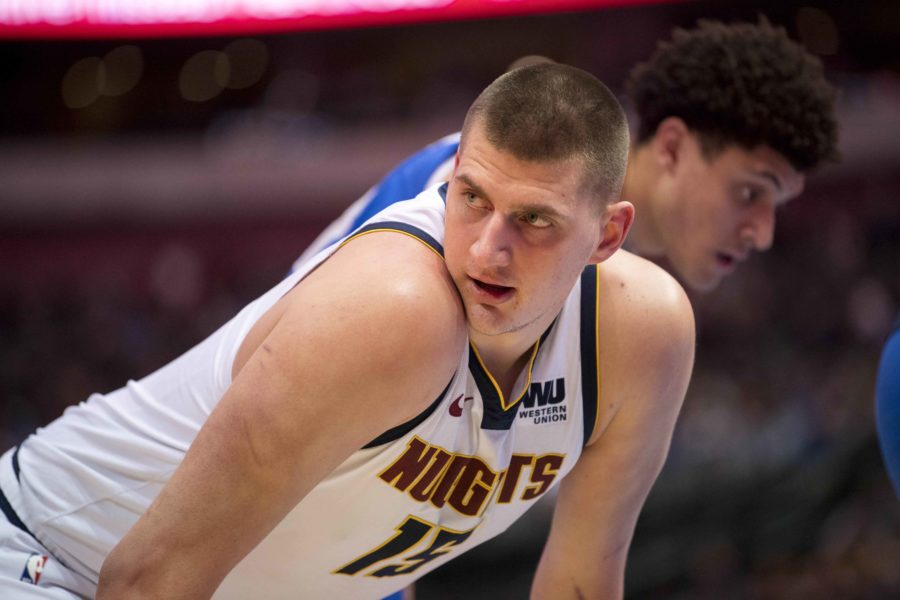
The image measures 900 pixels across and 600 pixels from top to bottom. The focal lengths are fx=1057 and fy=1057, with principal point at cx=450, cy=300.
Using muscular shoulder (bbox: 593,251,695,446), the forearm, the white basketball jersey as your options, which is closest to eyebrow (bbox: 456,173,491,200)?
the white basketball jersey

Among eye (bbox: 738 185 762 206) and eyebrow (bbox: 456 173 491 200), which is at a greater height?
eyebrow (bbox: 456 173 491 200)

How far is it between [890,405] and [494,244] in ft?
4.06

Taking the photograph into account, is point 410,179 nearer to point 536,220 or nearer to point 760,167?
point 760,167

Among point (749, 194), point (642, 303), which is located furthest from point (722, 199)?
point (642, 303)

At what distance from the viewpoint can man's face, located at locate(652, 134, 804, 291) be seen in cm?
310

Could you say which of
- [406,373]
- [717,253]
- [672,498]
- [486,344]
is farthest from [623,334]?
[672,498]

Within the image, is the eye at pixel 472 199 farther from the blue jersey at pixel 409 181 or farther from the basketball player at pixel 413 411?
the blue jersey at pixel 409 181

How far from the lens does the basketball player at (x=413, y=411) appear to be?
169 cm

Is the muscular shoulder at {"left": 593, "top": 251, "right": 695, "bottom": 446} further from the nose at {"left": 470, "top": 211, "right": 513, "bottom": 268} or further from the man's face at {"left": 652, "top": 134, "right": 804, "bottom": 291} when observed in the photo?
the man's face at {"left": 652, "top": 134, "right": 804, "bottom": 291}

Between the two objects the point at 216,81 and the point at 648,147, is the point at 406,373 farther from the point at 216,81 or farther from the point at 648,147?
the point at 216,81

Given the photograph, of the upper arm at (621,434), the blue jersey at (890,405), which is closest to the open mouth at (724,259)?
the blue jersey at (890,405)

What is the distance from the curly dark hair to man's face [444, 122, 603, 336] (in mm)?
1392

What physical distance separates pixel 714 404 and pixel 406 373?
806 centimetres

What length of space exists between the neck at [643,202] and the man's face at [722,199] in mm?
28
